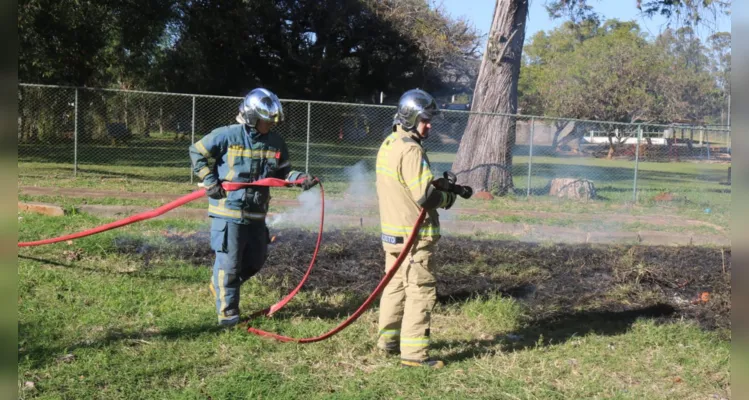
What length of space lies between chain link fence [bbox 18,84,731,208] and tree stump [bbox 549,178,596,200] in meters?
0.03

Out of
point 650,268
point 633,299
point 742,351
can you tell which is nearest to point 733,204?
point 742,351

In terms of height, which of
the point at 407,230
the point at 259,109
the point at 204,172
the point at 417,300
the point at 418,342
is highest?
the point at 259,109

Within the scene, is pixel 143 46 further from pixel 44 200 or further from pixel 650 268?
pixel 650 268

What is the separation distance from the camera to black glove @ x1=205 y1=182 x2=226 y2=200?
16.8 ft

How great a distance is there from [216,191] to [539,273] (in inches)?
152

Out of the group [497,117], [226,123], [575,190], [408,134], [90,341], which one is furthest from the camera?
[226,123]

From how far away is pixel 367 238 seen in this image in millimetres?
8680

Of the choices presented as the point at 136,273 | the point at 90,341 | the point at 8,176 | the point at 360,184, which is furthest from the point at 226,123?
the point at 8,176

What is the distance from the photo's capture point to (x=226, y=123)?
24594mm

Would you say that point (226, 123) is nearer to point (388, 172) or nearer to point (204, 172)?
point (204, 172)

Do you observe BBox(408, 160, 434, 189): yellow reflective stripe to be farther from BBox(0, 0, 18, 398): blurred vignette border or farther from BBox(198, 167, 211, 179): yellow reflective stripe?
BBox(0, 0, 18, 398): blurred vignette border

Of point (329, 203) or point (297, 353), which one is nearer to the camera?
point (297, 353)

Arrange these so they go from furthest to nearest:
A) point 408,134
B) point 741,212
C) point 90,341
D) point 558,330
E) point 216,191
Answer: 1. point 558,330
2. point 216,191
3. point 90,341
4. point 408,134
5. point 741,212

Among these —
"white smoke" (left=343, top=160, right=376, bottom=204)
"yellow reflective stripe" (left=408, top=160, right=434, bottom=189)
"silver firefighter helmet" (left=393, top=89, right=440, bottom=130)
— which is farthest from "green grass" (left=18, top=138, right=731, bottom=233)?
"yellow reflective stripe" (left=408, top=160, right=434, bottom=189)
